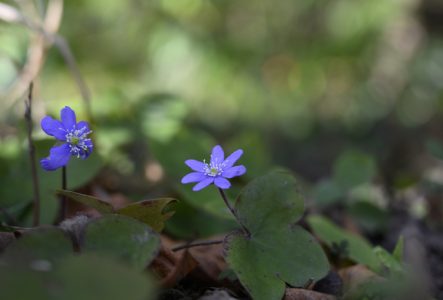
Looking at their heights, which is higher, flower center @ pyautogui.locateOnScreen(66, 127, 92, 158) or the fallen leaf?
flower center @ pyautogui.locateOnScreen(66, 127, 92, 158)

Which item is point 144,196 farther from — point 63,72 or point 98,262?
point 63,72

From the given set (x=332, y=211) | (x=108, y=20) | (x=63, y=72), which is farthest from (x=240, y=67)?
(x=332, y=211)

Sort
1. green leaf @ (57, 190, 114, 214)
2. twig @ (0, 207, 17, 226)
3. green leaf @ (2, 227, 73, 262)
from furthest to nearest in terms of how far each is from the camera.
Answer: twig @ (0, 207, 17, 226) < green leaf @ (57, 190, 114, 214) < green leaf @ (2, 227, 73, 262)

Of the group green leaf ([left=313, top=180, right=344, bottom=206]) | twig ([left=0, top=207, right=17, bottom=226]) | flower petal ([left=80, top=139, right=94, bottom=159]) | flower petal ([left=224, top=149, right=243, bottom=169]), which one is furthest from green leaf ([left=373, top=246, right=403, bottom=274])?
twig ([left=0, top=207, right=17, bottom=226])

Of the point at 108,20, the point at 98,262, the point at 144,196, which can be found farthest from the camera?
the point at 108,20

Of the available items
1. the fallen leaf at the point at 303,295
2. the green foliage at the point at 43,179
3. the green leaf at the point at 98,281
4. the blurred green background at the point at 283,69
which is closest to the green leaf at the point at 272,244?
the fallen leaf at the point at 303,295

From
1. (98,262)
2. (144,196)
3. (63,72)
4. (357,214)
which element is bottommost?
(98,262)

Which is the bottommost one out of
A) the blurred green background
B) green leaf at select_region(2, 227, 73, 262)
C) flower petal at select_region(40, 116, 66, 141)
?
green leaf at select_region(2, 227, 73, 262)

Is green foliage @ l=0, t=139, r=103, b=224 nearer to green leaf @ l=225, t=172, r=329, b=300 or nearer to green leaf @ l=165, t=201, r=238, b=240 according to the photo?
green leaf @ l=165, t=201, r=238, b=240
